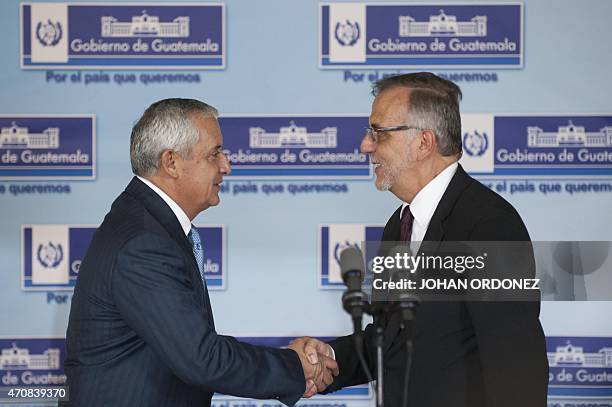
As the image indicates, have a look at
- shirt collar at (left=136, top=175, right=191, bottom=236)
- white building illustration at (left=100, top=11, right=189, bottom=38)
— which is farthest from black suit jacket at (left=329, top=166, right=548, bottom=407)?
white building illustration at (left=100, top=11, right=189, bottom=38)

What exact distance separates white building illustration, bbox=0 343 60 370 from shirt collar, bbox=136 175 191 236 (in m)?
1.83

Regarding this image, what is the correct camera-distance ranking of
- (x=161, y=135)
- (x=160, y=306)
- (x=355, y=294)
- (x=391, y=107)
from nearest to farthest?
(x=355, y=294), (x=160, y=306), (x=161, y=135), (x=391, y=107)

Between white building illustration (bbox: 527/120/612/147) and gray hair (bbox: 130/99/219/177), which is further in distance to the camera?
white building illustration (bbox: 527/120/612/147)

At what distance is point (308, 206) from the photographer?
12.8 feet

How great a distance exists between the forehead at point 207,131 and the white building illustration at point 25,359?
1.93 metres

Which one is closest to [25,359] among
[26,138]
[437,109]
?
[26,138]

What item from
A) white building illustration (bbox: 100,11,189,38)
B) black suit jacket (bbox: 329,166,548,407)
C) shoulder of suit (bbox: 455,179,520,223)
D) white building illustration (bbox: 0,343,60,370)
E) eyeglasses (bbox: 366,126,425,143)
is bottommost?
white building illustration (bbox: 0,343,60,370)

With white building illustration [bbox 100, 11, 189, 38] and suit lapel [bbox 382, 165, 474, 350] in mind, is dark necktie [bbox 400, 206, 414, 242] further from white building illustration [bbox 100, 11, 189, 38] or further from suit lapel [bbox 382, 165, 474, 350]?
white building illustration [bbox 100, 11, 189, 38]

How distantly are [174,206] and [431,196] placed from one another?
29.9 inches

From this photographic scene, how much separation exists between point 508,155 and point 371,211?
697 millimetres

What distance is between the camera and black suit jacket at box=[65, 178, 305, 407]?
217cm

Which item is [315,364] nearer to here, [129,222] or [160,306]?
[160,306]

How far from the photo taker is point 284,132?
3.89 meters

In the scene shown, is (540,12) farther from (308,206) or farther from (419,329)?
(419,329)
